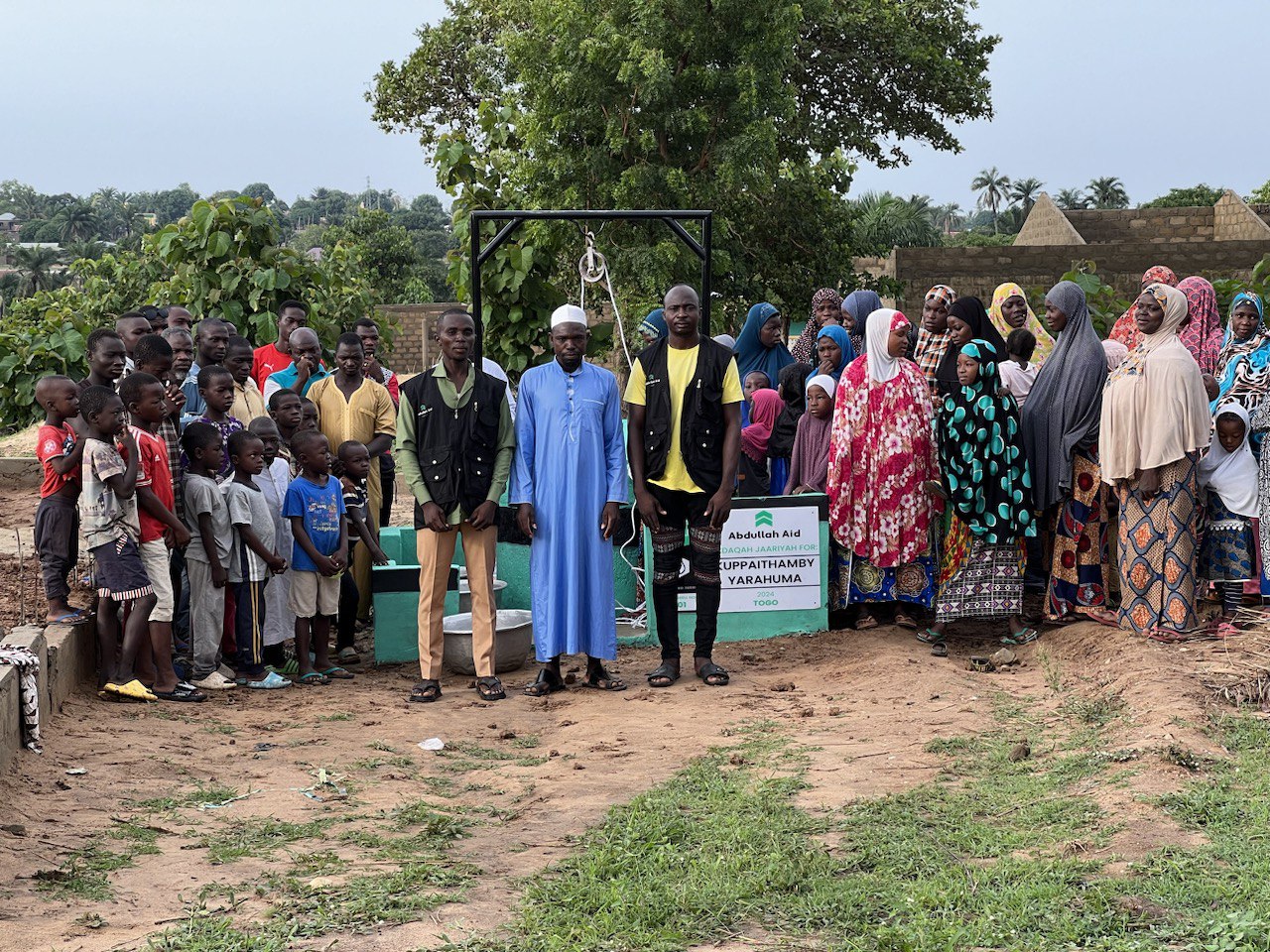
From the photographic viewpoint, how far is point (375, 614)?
7918mm

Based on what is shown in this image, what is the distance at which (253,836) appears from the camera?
4.73 m

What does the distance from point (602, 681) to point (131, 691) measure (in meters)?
2.29

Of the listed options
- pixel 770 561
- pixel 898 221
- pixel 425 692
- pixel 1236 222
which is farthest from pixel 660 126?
pixel 898 221

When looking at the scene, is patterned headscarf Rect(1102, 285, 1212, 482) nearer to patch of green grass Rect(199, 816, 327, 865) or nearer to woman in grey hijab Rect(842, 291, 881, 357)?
woman in grey hijab Rect(842, 291, 881, 357)

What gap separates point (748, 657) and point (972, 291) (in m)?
13.8

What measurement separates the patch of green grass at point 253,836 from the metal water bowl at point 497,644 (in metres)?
2.63

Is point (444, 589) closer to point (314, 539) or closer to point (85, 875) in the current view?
point (314, 539)

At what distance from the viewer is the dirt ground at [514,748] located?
4.25m

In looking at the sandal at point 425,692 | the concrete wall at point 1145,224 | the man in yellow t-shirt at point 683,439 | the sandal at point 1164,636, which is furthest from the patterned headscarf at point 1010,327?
the concrete wall at point 1145,224

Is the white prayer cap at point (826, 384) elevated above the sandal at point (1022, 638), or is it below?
above

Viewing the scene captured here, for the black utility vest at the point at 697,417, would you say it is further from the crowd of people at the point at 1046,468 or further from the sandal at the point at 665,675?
the crowd of people at the point at 1046,468

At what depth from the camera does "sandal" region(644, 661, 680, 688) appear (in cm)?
722

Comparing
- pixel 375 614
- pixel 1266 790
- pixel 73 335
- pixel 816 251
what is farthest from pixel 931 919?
pixel 816 251

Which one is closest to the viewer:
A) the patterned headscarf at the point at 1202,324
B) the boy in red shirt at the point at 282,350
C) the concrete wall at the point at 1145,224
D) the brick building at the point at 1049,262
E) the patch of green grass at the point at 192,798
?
the patch of green grass at the point at 192,798
